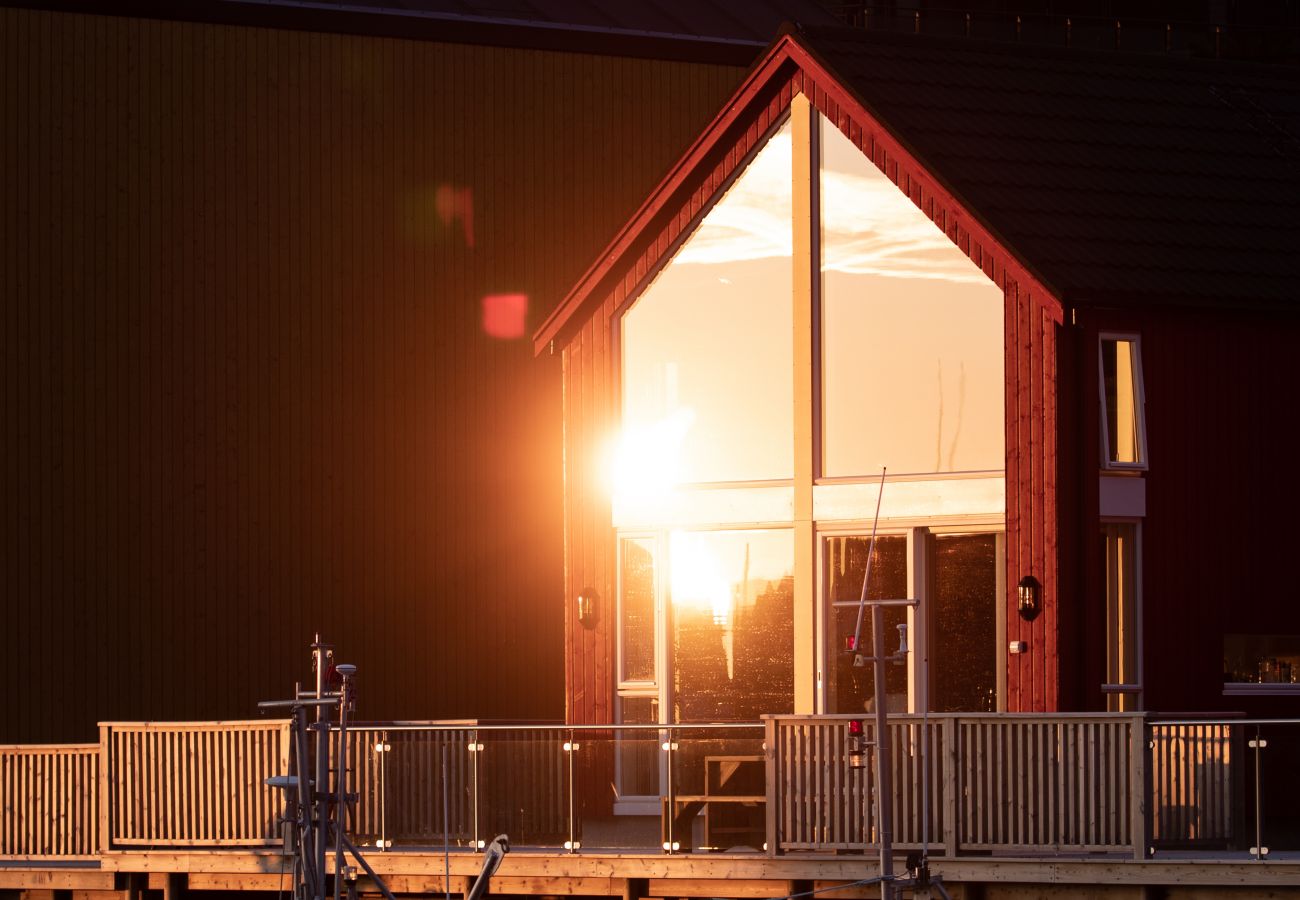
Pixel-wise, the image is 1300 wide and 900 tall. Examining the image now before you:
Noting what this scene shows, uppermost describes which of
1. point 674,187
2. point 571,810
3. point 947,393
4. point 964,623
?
point 674,187

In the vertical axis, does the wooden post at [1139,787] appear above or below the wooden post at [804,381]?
below

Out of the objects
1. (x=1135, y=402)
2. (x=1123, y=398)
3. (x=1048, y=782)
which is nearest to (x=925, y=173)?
(x=1123, y=398)

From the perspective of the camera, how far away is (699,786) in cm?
1986

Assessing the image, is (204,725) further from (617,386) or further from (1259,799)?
(1259,799)

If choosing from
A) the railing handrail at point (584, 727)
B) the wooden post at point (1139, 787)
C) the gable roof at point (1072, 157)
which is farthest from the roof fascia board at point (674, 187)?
the wooden post at point (1139, 787)

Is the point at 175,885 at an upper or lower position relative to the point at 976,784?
lower

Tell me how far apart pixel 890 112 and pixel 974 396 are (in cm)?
299

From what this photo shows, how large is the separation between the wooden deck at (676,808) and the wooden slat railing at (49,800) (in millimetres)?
20

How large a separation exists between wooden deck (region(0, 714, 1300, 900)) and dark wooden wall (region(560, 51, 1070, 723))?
3.24m

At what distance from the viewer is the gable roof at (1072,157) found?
22641 mm

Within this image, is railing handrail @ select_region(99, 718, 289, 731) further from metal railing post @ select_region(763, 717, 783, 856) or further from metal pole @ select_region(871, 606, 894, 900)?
metal pole @ select_region(871, 606, 894, 900)

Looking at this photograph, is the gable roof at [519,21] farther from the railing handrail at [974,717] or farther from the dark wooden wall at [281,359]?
the railing handrail at [974,717]

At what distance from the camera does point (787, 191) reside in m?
24.5

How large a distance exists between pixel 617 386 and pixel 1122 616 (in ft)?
20.5
